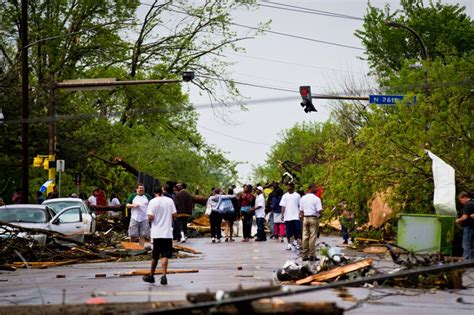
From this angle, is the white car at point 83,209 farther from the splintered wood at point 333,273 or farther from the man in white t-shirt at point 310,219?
the splintered wood at point 333,273

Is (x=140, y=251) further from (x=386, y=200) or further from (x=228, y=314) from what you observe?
(x=228, y=314)

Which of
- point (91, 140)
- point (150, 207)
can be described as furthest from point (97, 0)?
point (150, 207)

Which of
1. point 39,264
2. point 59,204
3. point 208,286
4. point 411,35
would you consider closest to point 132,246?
point 39,264

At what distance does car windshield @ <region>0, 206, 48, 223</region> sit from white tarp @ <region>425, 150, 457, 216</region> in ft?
31.1

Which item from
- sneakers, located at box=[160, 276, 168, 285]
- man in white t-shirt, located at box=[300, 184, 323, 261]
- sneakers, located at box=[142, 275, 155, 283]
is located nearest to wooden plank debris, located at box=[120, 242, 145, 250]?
man in white t-shirt, located at box=[300, 184, 323, 261]

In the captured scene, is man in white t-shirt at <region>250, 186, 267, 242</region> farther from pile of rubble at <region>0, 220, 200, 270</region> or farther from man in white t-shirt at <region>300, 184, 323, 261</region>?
man in white t-shirt at <region>300, 184, 323, 261</region>

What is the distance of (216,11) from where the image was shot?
60188 millimetres

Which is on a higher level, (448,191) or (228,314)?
(448,191)

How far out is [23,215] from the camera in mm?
30875

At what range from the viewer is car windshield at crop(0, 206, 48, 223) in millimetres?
30547

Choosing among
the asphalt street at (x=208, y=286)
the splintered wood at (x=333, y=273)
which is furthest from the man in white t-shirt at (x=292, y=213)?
the splintered wood at (x=333, y=273)

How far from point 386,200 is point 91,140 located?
2106 centimetres

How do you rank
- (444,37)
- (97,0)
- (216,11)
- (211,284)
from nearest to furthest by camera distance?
(211,284)
(97,0)
(216,11)
(444,37)

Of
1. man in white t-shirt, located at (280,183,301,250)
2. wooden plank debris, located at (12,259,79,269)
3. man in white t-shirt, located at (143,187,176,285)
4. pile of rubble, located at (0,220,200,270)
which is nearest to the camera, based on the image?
man in white t-shirt, located at (143,187,176,285)
